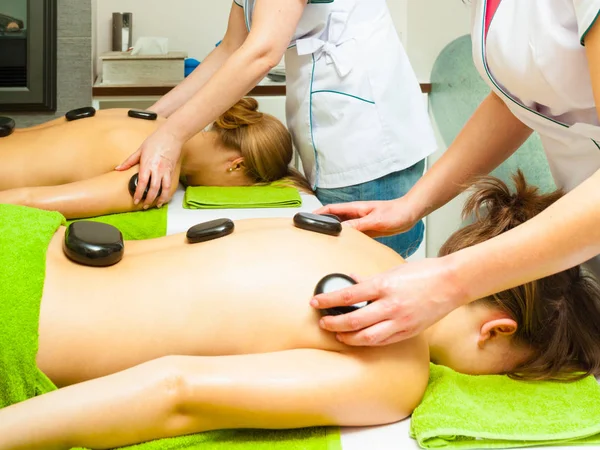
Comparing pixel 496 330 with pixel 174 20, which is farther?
pixel 174 20

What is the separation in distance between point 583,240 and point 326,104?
120 centimetres

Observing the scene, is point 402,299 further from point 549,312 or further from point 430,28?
point 430,28

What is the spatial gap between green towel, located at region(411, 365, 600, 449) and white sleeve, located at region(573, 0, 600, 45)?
0.54m

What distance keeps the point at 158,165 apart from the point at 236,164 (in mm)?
448

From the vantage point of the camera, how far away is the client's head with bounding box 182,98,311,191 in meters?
2.24

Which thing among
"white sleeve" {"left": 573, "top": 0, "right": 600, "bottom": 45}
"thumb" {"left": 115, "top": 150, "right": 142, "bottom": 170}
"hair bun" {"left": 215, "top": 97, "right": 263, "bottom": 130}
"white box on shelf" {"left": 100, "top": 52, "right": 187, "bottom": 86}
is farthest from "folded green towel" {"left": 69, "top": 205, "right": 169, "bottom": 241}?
"white box on shelf" {"left": 100, "top": 52, "right": 187, "bottom": 86}

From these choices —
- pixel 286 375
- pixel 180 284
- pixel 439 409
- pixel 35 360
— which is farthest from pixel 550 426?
pixel 35 360

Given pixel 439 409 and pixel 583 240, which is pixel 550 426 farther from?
pixel 583 240

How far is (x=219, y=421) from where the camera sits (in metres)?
0.99

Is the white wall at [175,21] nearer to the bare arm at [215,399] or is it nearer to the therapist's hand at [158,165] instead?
the therapist's hand at [158,165]

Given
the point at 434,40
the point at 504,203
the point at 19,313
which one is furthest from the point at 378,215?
the point at 434,40

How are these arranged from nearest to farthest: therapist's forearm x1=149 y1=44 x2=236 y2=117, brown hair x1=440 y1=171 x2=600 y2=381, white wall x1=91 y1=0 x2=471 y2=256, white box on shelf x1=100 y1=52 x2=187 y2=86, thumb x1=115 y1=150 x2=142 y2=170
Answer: brown hair x1=440 y1=171 x2=600 y2=381
thumb x1=115 y1=150 x2=142 y2=170
therapist's forearm x1=149 y1=44 x2=236 y2=117
white box on shelf x1=100 y1=52 x2=187 y2=86
white wall x1=91 y1=0 x2=471 y2=256

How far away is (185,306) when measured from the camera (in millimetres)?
1100

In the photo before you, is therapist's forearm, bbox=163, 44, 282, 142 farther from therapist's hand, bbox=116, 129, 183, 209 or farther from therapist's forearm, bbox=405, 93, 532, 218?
therapist's forearm, bbox=405, 93, 532, 218
